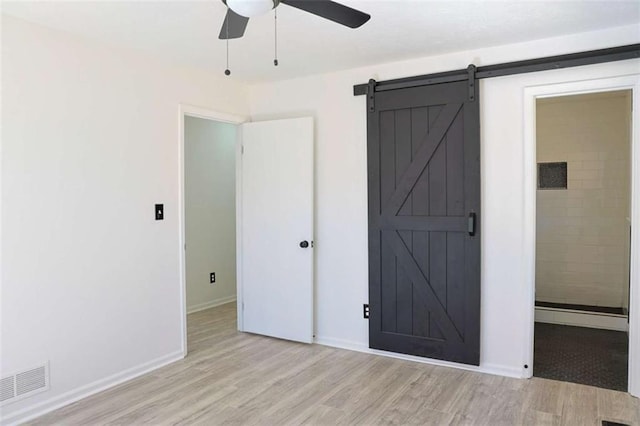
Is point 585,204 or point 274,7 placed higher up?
point 274,7

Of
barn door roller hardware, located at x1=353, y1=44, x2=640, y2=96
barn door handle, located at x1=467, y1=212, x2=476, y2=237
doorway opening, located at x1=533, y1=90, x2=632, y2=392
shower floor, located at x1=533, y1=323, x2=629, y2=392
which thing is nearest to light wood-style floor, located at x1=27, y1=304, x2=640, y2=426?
shower floor, located at x1=533, y1=323, x2=629, y2=392

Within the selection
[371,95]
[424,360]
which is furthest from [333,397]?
[371,95]

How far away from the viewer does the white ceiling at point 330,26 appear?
2613 mm

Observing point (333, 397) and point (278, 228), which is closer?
point (333, 397)

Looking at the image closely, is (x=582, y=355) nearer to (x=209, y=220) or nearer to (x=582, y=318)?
(x=582, y=318)

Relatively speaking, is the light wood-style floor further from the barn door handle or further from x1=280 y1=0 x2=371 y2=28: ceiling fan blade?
x1=280 y1=0 x2=371 y2=28: ceiling fan blade

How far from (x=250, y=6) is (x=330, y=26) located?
111 centimetres

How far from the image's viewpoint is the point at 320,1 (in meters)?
2.03

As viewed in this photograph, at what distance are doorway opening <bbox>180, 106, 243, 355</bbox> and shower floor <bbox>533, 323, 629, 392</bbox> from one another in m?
3.06

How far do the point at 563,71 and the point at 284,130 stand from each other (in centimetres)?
226

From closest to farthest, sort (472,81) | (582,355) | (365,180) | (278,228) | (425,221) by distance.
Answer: (472,81) < (425,221) < (582,355) < (365,180) < (278,228)

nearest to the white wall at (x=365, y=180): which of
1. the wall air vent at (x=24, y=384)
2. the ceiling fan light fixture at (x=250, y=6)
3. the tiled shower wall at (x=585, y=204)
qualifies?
the tiled shower wall at (x=585, y=204)

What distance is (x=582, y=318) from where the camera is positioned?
4.68 m

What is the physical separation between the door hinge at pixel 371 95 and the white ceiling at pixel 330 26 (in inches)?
7.6
